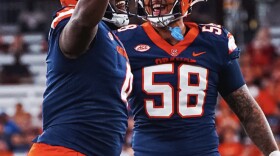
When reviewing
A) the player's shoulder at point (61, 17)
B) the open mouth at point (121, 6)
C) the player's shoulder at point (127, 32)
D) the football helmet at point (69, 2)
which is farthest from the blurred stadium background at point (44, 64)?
the player's shoulder at point (61, 17)

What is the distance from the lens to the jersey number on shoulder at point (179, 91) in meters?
4.05

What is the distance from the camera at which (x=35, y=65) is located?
12.4m

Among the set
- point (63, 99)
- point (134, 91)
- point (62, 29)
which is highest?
point (62, 29)

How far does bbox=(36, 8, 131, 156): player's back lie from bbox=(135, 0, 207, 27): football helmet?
0.80m

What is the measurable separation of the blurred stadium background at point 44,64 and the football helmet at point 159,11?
2685mm

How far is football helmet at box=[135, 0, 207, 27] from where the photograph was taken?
4.05m

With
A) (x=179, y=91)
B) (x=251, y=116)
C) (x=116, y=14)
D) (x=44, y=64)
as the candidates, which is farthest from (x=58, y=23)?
(x=44, y=64)

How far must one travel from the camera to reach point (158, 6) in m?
4.05

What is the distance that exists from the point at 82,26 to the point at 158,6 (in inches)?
41.6

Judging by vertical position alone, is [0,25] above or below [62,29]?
below

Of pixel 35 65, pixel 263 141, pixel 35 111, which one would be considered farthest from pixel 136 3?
pixel 35 65

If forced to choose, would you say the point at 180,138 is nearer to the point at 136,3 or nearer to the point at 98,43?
the point at 136,3

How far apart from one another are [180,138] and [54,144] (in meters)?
0.99

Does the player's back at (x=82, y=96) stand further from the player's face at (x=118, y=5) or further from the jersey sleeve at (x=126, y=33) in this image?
the jersey sleeve at (x=126, y=33)
